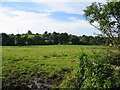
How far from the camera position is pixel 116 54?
798cm

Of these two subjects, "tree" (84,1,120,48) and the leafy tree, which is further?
the leafy tree

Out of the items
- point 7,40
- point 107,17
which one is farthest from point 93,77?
point 7,40

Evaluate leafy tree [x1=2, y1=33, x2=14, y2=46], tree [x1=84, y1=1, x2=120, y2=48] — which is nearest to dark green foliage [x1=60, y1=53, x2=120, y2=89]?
tree [x1=84, y1=1, x2=120, y2=48]

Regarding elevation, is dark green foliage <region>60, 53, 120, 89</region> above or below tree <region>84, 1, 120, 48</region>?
below

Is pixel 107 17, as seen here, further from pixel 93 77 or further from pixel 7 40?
pixel 7 40

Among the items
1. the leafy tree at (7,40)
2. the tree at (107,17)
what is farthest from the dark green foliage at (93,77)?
the leafy tree at (7,40)

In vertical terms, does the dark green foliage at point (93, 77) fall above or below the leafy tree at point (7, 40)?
below

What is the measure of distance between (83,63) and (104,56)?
60.2 inches

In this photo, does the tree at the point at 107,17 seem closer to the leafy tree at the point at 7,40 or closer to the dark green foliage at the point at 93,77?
the dark green foliage at the point at 93,77

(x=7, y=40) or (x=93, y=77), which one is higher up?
(x=7, y=40)

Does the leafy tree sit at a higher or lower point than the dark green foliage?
higher

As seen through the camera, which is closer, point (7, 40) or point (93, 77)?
point (93, 77)

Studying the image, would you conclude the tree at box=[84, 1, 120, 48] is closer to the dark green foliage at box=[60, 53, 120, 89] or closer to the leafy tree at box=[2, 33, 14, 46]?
the dark green foliage at box=[60, 53, 120, 89]

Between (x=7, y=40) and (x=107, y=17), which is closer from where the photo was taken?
(x=107, y=17)
